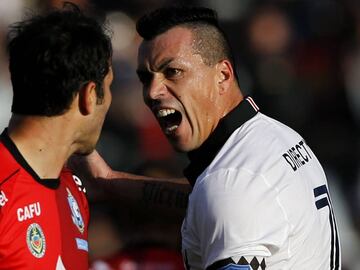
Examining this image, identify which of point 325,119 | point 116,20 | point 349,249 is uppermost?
point 116,20

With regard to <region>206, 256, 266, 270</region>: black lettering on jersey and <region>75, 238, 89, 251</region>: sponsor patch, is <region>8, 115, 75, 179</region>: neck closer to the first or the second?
<region>75, 238, 89, 251</region>: sponsor patch

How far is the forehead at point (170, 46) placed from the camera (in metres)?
3.51

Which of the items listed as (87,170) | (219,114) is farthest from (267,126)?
(87,170)

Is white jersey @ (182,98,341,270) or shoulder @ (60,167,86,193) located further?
shoulder @ (60,167,86,193)

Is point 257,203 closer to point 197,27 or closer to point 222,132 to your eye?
point 222,132

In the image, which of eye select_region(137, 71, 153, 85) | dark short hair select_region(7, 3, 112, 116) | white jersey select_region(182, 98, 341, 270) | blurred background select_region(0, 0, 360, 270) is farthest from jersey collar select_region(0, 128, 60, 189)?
blurred background select_region(0, 0, 360, 270)

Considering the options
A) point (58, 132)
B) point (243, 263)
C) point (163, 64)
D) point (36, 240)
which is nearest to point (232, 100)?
point (163, 64)

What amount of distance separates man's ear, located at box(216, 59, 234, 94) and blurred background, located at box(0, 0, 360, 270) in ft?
5.75

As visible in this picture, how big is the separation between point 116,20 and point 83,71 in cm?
270

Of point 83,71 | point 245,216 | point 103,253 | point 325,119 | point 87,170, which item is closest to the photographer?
point 245,216

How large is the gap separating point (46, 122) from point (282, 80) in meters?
2.81

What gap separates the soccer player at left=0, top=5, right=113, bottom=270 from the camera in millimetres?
3039

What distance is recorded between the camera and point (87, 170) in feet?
13.7

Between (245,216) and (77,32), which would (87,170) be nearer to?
(77,32)
